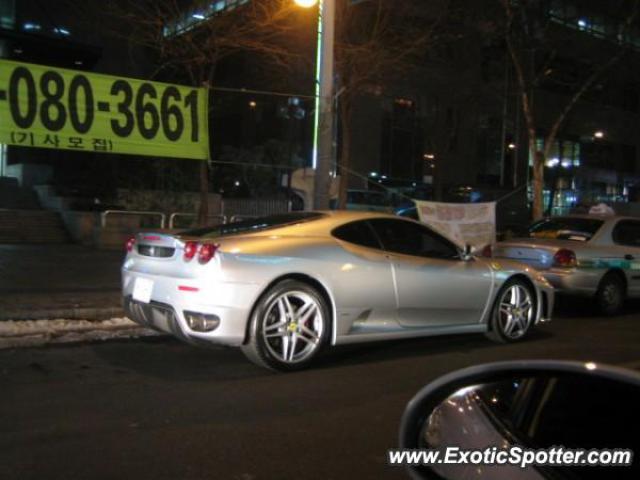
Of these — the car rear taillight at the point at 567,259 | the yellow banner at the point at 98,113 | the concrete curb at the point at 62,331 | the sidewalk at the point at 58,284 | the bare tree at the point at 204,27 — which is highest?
the bare tree at the point at 204,27

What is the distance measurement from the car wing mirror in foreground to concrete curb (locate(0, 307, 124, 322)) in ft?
21.9

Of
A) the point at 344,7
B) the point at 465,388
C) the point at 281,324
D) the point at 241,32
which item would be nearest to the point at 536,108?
the point at 344,7

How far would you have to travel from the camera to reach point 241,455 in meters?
4.14

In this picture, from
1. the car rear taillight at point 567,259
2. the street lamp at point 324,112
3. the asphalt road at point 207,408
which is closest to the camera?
the asphalt road at point 207,408

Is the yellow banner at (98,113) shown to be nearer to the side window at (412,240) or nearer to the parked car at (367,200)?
the side window at (412,240)

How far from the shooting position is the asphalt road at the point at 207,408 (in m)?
3.99

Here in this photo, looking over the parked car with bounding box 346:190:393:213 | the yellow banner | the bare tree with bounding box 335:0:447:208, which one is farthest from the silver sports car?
the parked car with bounding box 346:190:393:213

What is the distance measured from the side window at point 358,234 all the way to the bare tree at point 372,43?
287 inches

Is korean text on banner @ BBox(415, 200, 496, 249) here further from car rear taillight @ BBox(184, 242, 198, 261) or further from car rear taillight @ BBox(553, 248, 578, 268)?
car rear taillight @ BBox(184, 242, 198, 261)

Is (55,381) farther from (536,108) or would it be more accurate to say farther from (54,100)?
(536,108)

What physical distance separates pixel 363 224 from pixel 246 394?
221cm

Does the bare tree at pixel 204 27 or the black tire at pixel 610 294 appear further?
the bare tree at pixel 204 27

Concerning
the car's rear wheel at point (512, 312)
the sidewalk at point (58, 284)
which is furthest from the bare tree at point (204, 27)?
the car's rear wheel at point (512, 312)

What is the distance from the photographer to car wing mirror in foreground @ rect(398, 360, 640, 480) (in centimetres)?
177
